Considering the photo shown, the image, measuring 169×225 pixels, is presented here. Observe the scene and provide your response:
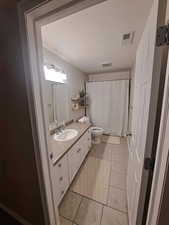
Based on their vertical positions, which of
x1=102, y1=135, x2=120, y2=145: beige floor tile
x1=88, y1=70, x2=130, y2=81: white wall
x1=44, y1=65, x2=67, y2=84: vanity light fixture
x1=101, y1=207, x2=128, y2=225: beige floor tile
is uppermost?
x1=88, y1=70, x2=130, y2=81: white wall

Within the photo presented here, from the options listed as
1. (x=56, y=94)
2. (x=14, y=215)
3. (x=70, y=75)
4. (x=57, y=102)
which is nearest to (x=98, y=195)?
(x=14, y=215)

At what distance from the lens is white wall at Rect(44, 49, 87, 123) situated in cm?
191

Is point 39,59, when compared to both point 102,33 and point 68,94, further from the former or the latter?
point 68,94

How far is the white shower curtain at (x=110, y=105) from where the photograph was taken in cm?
332

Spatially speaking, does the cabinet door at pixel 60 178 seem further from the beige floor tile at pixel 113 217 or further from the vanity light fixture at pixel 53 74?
the vanity light fixture at pixel 53 74

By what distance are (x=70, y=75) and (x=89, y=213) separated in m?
2.75

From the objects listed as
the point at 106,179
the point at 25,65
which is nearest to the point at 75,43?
the point at 25,65

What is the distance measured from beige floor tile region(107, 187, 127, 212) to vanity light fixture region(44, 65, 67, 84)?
85.7 inches

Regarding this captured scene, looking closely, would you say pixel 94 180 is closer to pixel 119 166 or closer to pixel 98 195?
pixel 98 195

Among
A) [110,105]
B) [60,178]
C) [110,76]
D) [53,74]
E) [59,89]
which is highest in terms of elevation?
[110,76]

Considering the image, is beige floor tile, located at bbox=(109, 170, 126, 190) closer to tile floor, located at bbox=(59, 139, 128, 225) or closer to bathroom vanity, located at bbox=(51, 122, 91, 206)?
tile floor, located at bbox=(59, 139, 128, 225)

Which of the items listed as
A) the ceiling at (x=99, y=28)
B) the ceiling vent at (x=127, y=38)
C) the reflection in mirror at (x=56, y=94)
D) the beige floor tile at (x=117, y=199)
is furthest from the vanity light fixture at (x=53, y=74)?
the beige floor tile at (x=117, y=199)

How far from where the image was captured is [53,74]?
193cm

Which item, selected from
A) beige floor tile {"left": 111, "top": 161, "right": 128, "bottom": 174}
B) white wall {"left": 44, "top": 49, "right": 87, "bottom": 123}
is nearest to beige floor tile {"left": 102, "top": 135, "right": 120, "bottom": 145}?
beige floor tile {"left": 111, "top": 161, "right": 128, "bottom": 174}
